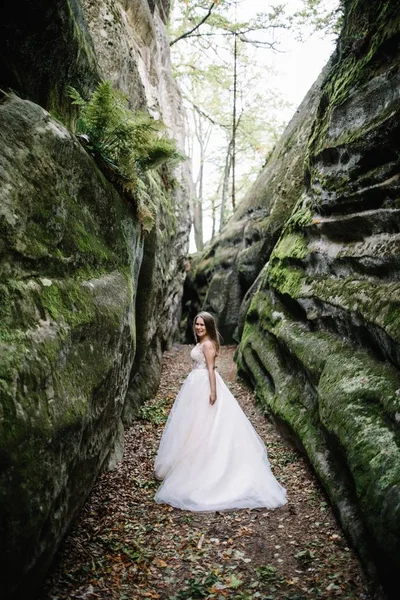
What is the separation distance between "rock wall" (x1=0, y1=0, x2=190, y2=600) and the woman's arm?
1098mm

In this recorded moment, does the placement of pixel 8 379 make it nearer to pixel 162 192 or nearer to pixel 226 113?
pixel 162 192

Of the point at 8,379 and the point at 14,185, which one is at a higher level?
the point at 14,185

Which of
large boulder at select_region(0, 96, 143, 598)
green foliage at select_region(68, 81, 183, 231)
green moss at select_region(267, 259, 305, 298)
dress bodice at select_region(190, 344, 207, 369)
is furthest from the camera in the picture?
green moss at select_region(267, 259, 305, 298)

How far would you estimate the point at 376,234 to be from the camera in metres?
5.82

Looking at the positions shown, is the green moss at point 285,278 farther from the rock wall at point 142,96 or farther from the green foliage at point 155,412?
the green foliage at point 155,412

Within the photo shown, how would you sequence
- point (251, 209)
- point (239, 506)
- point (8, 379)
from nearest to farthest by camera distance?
point (8, 379)
point (239, 506)
point (251, 209)

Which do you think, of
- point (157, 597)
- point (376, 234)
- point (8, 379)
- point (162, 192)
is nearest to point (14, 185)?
point (8, 379)

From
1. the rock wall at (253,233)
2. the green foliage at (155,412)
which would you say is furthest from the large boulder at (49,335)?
the rock wall at (253,233)

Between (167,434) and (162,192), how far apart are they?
7.14 m

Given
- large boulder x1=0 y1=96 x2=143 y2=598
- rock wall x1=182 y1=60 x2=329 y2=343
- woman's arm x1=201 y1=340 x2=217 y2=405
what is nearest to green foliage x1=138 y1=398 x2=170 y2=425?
woman's arm x1=201 y1=340 x2=217 y2=405

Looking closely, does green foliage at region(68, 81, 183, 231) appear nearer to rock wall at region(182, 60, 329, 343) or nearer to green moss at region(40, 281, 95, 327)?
green moss at region(40, 281, 95, 327)

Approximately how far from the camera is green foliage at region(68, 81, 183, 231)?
208 inches

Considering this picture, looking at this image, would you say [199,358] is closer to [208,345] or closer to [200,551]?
[208,345]

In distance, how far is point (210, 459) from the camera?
17.9ft
